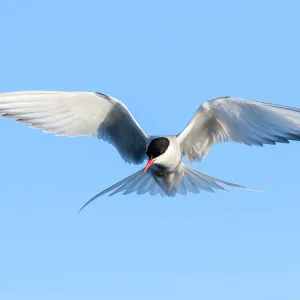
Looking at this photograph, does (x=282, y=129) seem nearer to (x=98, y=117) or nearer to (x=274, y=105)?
(x=274, y=105)

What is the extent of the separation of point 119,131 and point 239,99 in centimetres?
149

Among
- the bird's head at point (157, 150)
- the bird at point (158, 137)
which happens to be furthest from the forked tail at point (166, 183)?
the bird's head at point (157, 150)

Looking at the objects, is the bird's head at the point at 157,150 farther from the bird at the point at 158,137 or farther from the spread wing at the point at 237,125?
the spread wing at the point at 237,125

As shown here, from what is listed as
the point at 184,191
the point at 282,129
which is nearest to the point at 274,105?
the point at 282,129

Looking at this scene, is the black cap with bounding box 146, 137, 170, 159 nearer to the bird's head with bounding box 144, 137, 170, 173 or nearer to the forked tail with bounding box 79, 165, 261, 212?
the bird's head with bounding box 144, 137, 170, 173

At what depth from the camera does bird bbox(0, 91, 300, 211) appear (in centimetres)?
805

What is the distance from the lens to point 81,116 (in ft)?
28.1

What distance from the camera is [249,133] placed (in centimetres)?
842

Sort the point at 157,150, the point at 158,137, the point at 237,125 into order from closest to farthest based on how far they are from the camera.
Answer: the point at 157,150 → the point at 158,137 → the point at 237,125

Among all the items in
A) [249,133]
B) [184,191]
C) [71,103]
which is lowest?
[184,191]

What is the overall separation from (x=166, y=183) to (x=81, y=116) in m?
1.24

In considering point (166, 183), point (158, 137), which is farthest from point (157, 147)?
point (166, 183)

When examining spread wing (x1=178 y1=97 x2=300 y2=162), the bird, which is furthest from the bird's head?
spread wing (x1=178 y1=97 x2=300 y2=162)

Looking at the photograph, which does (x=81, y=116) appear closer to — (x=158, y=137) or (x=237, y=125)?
(x=158, y=137)
